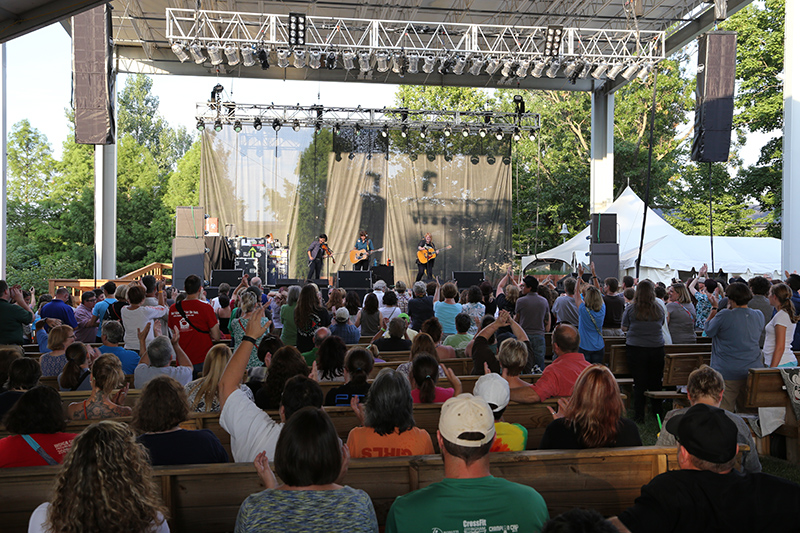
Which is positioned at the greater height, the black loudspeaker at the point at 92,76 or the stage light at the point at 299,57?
the stage light at the point at 299,57

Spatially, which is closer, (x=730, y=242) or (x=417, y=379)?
(x=417, y=379)

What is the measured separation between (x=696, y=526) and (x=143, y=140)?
146 ft

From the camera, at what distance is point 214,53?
13719 millimetres

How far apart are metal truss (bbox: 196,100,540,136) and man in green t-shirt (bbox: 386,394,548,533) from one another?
54.3 feet

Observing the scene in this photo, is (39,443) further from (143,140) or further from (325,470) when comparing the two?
(143,140)

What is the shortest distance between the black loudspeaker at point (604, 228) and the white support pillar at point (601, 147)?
378 centimetres

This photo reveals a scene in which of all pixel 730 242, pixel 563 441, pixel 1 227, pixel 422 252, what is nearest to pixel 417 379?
pixel 563 441

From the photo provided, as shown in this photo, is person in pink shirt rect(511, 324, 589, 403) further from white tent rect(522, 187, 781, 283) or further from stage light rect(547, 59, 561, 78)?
white tent rect(522, 187, 781, 283)

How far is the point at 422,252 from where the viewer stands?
18016 mm

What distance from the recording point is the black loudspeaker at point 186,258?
16.4 m

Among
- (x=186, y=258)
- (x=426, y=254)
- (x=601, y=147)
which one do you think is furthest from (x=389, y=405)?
(x=601, y=147)

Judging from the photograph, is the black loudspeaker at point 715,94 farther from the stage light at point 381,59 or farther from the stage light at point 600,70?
the stage light at point 381,59

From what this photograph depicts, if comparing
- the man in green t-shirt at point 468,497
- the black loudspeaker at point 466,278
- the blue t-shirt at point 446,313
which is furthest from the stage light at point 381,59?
the man in green t-shirt at point 468,497

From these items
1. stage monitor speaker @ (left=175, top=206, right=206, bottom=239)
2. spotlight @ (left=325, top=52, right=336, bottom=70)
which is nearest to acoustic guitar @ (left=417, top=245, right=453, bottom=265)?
spotlight @ (left=325, top=52, right=336, bottom=70)
